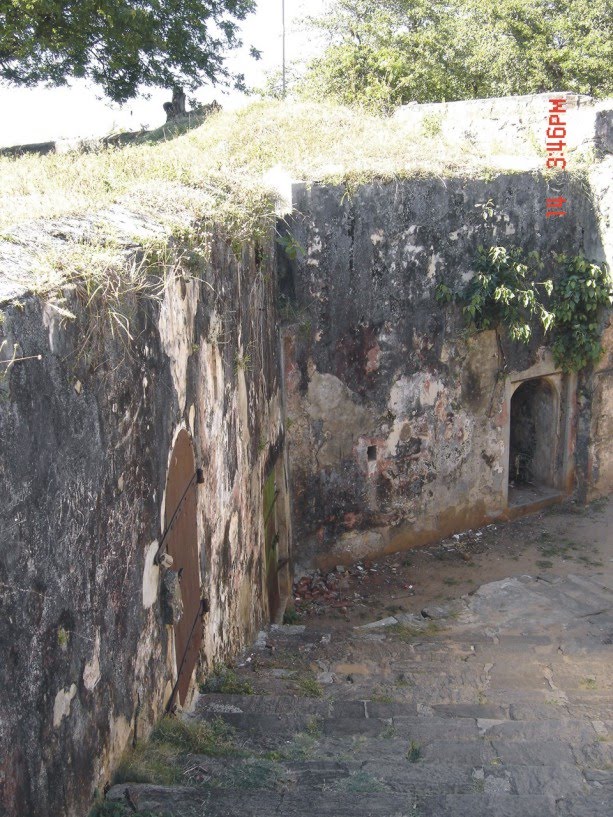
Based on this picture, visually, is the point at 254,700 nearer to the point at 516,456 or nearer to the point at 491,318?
the point at 491,318

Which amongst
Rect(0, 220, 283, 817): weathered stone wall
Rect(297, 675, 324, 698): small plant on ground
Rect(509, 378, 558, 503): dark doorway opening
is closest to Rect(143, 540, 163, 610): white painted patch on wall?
Rect(0, 220, 283, 817): weathered stone wall

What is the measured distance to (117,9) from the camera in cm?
1458

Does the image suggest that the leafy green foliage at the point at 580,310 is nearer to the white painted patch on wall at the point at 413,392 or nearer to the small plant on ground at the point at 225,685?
the white painted patch on wall at the point at 413,392

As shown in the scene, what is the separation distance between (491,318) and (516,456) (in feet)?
8.24

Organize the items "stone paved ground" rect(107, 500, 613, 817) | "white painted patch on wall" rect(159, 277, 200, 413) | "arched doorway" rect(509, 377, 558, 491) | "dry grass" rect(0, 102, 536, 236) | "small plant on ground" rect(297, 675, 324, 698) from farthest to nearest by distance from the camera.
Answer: "arched doorway" rect(509, 377, 558, 491), "small plant on ground" rect(297, 675, 324, 698), "dry grass" rect(0, 102, 536, 236), "white painted patch on wall" rect(159, 277, 200, 413), "stone paved ground" rect(107, 500, 613, 817)

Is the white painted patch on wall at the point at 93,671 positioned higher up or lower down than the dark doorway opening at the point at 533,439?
higher up

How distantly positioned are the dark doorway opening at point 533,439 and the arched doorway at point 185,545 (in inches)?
252

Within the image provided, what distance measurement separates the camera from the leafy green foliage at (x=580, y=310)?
31.0 ft

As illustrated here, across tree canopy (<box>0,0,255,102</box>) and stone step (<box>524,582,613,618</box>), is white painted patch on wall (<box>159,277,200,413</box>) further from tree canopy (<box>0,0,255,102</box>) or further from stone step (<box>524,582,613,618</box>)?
tree canopy (<box>0,0,255,102</box>)

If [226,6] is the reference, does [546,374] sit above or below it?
below

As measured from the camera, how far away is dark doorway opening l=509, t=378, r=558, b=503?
1037cm

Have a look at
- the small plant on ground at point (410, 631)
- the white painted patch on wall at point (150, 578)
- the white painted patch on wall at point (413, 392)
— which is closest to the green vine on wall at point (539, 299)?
the white painted patch on wall at point (413, 392)

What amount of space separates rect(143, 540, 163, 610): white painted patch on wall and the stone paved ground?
0.75 meters

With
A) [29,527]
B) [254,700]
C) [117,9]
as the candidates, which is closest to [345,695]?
[254,700]
